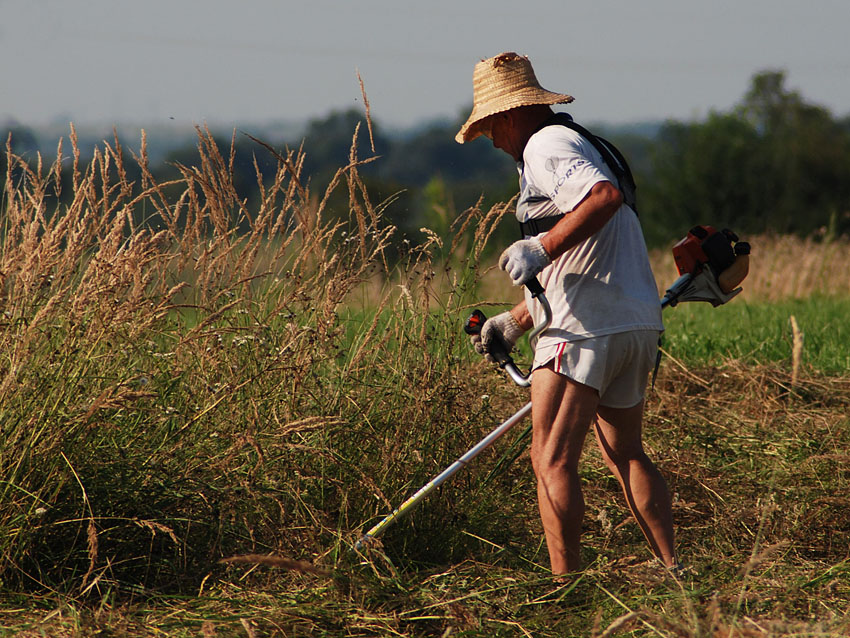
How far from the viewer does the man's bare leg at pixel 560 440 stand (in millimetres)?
3176

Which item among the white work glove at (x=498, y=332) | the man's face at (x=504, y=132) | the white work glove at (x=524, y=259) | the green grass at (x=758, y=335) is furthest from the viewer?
the green grass at (x=758, y=335)

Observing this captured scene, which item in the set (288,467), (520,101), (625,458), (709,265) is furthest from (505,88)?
(288,467)

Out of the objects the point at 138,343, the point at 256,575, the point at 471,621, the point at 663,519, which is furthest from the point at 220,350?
the point at 663,519

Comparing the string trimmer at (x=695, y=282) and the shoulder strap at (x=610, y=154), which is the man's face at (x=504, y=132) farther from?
the string trimmer at (x=695, y=282)

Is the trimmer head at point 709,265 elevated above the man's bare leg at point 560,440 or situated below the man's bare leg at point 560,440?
above

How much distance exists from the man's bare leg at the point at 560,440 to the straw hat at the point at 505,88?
36.6 inches

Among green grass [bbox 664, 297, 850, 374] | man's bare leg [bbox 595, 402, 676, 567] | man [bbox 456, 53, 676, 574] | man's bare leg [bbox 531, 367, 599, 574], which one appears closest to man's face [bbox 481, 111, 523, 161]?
man [bbox 456, 53, 676, 574]

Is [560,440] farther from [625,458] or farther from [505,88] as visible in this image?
[505,88]

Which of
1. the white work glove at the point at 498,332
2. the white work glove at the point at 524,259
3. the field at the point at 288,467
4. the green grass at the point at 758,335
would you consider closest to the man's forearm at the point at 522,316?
the white work glove at the point at 498,332

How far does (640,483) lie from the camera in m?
3.42

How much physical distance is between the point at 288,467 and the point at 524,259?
52.0 inches

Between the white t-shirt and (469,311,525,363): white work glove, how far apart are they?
0.30 m

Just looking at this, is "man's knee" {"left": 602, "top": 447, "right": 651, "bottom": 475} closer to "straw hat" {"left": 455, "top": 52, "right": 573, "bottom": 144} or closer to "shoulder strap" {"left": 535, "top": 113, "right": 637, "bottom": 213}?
"shoulder strap" {"left": 535, "top": 113, "right": 637, "bottom": 213}

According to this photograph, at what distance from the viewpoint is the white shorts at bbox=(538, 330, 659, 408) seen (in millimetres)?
3148
